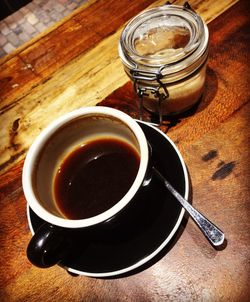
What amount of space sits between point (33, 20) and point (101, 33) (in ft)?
5.75

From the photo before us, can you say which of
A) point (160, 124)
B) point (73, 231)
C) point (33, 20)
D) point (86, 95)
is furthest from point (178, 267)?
point (33, 20)

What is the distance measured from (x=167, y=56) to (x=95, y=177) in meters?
0.32

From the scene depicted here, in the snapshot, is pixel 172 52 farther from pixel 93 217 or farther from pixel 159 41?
pixel 93 217

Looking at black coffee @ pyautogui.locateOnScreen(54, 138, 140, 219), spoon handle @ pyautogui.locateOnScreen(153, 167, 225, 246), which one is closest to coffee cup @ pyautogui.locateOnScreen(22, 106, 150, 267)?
black coffee @ pyautogui.locateOnScreen(54, 138, 140, 219)

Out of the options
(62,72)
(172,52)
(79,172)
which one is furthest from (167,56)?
(62,72)

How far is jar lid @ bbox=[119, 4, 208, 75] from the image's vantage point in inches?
28.6

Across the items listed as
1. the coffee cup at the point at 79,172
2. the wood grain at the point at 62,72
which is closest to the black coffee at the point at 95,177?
the coffee cup at the point at 79,172

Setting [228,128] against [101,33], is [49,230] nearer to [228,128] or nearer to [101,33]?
[228,128]

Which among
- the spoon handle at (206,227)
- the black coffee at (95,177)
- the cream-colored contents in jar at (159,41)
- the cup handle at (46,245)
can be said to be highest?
the cream-colored contents in jar at (159,41)

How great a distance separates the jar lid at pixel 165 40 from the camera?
727mm

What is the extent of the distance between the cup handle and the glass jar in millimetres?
374

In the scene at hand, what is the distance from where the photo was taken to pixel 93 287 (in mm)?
702

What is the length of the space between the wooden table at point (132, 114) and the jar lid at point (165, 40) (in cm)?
15

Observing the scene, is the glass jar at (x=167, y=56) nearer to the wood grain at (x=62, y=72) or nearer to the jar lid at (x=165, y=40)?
the jar lid at (x=165, y=40)
